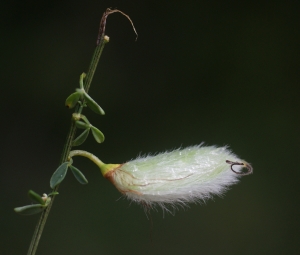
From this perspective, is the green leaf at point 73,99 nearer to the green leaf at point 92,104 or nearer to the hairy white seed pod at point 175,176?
the green leaf at point 92,104

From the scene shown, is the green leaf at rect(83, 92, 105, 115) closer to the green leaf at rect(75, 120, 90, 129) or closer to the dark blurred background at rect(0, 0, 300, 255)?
the green leaf at rect(75, 120, 90, 129)

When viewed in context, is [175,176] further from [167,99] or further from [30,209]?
[167,99]

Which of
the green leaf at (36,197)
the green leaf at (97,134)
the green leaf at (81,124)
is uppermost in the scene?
the green leaf at (81,124)

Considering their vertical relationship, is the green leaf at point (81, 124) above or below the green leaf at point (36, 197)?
above

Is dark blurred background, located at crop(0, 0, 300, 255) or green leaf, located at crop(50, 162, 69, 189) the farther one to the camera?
dark blurred background, located at crop(0, 0, 300, 255)

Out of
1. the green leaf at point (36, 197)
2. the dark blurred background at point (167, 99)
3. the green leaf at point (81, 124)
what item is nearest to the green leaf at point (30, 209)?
the green leaf at point (36, 197)

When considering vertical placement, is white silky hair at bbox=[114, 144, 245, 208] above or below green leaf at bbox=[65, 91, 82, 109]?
below

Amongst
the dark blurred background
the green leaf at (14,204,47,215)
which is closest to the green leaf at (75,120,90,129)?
the green leaf at (14,204,47,215)

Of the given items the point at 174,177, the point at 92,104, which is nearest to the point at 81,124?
the point at 92,104

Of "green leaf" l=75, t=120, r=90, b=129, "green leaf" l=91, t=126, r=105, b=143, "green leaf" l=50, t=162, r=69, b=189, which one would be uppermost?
"green leaf" l=75, t=120, r=90, b=129
